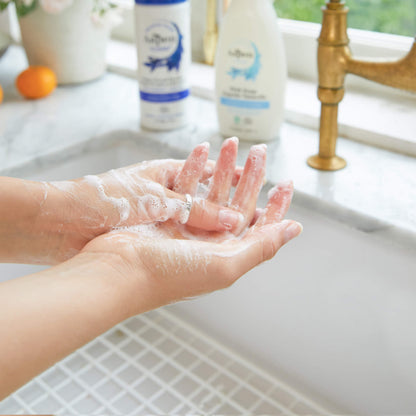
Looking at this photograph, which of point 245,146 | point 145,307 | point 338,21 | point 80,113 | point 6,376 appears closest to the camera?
point 6,376

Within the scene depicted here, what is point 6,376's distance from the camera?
1.42 feet

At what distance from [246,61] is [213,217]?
241 millimetres

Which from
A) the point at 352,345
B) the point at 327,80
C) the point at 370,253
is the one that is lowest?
the point at 352,345

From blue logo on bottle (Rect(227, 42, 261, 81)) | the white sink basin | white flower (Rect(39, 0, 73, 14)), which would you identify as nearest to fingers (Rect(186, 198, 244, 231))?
the white sink basin

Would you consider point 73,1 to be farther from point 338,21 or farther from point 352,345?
point 352,345

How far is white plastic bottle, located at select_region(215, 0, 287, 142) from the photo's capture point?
2.43 feet

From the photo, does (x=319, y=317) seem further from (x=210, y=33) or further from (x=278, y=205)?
(x=210, y=33)

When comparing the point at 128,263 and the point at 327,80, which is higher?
the point at 327,80

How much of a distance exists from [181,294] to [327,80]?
0.32 m

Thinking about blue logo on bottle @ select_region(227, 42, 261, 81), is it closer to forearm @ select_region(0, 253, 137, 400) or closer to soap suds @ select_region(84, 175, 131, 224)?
soap suds @ select_region(84, 175, 131, 224)

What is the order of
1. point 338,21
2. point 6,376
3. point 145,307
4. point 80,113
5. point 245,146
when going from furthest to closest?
point 80,113
point 245,146
point 338,21
point 145,307
point 6,376

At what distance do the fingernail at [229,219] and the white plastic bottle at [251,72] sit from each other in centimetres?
21

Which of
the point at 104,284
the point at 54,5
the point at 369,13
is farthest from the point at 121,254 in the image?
the point at 369,13

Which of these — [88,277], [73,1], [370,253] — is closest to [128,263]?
[88,277]
